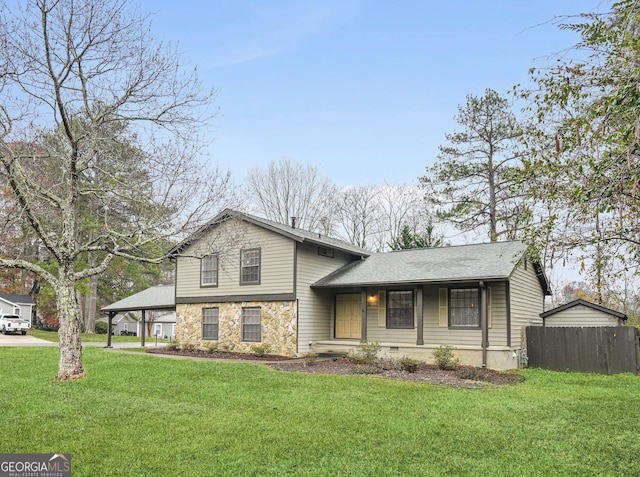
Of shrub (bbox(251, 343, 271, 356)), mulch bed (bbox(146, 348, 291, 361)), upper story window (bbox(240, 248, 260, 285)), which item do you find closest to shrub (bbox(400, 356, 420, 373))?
mulch bed (bbox(146, 348, 291, 361))

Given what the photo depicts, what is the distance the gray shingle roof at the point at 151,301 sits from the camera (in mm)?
23188

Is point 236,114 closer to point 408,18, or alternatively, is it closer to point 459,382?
point 408,18

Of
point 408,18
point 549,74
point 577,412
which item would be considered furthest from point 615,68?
point 408,18

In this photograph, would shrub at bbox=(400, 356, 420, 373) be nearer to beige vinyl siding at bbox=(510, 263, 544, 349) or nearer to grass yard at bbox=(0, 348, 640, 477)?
grass yard at bbox=(0, 348, 640, 477)

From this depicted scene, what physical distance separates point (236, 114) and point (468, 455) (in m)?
10.3

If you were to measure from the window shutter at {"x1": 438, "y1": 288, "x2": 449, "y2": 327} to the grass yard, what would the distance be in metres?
5.24

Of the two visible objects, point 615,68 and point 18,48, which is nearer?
point 615,68

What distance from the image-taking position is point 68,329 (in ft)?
35.7

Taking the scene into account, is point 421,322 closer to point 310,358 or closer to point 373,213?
point 310,358

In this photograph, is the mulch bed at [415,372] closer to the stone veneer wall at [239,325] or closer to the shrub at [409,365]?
the shrub at [409,365]

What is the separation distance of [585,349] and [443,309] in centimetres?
447

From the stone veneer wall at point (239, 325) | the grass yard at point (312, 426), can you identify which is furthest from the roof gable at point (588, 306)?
the stone veneer wall at point (239, 325)

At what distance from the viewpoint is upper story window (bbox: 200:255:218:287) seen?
68.0ft

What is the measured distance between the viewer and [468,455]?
239 inches
